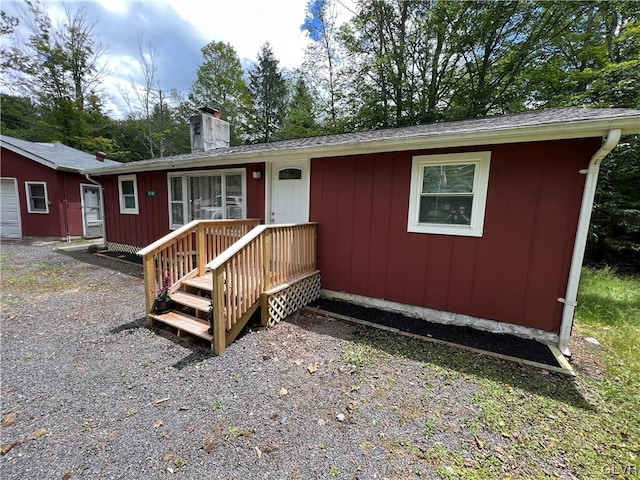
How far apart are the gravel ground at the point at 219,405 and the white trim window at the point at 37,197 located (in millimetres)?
8834

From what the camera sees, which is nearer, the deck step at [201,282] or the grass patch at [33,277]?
the deck step at [201,282]

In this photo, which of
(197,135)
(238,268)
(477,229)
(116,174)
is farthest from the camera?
(197,135)

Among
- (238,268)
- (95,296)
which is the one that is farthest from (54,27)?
(238,268)

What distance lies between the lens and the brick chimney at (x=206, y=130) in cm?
851

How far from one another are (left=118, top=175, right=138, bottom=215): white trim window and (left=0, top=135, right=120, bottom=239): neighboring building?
2208 millimetres

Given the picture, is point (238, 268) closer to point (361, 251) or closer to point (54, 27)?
point (361, 251)

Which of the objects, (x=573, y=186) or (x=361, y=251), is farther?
(x=361, y=251)

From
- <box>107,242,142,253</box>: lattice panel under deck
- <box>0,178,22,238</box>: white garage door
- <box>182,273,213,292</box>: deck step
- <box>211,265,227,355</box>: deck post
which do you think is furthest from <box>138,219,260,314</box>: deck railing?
<box>0,178,22,238</box>: white garage door

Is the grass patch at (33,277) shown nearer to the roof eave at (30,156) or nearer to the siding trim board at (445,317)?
the roof eave at (30,156)

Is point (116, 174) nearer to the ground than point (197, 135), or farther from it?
nearer to the ground

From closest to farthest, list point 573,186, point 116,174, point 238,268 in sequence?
1. point 573,186
2. point 238,268
3. point 116,174

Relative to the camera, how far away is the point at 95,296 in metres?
4.74

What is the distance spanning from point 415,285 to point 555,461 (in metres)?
2.41

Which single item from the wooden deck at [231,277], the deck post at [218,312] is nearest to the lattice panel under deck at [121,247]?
the wooden deck at [231,277]
